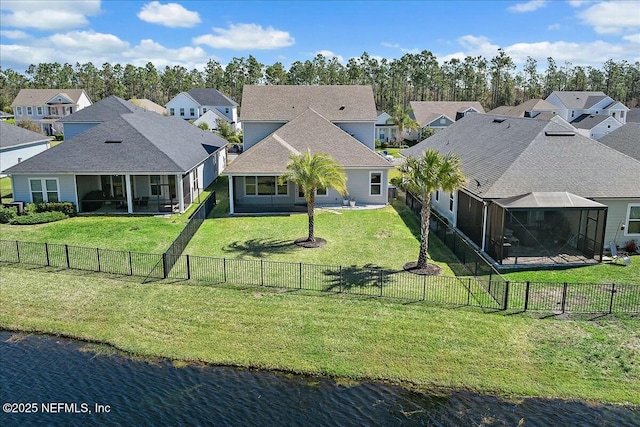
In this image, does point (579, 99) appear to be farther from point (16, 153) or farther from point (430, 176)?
point (16, 153)

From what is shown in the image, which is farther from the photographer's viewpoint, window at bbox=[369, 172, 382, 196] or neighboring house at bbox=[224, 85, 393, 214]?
window at bbox=[369, 172, 382, 196]

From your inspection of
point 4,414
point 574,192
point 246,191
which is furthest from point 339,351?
point 246,191

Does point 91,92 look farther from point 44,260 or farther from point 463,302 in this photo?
point 463,302

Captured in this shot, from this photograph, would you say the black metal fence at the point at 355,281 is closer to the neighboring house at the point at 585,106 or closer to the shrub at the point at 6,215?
the shrub at the point at 6,215

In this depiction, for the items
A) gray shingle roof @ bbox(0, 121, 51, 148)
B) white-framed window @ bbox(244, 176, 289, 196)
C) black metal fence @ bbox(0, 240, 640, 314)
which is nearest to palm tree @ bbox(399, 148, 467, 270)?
black metal fence @ bbox(0, 240, 640, 314)

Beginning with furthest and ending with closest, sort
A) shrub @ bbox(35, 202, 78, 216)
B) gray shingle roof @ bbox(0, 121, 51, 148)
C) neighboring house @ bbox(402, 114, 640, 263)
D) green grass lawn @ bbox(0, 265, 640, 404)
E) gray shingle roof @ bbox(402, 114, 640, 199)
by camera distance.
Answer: gray shingle roof @ bbox(0, 121, 51, 148), shrub @ bbox(35, 202, 78, 216), gray shingle roof @ bbox(402, 114, 640, 199), neighboring house @ bbox(402, 114, 640, 263), green grass lawn @ bbox(0, 265, 640, 404)

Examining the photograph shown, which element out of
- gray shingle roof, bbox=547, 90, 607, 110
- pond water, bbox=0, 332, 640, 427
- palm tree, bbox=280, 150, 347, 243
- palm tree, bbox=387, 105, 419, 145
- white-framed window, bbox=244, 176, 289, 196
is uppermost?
gray shingle roof, bbox=547, 90, 607, 110

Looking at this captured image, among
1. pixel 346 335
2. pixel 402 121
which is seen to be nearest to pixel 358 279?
pixel 346 335

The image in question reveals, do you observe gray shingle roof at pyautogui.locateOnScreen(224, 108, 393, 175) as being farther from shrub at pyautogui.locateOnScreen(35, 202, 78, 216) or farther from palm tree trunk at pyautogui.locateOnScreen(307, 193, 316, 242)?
shrub at pyautogui.locateOnScreen(35, 202, 78, 216)
